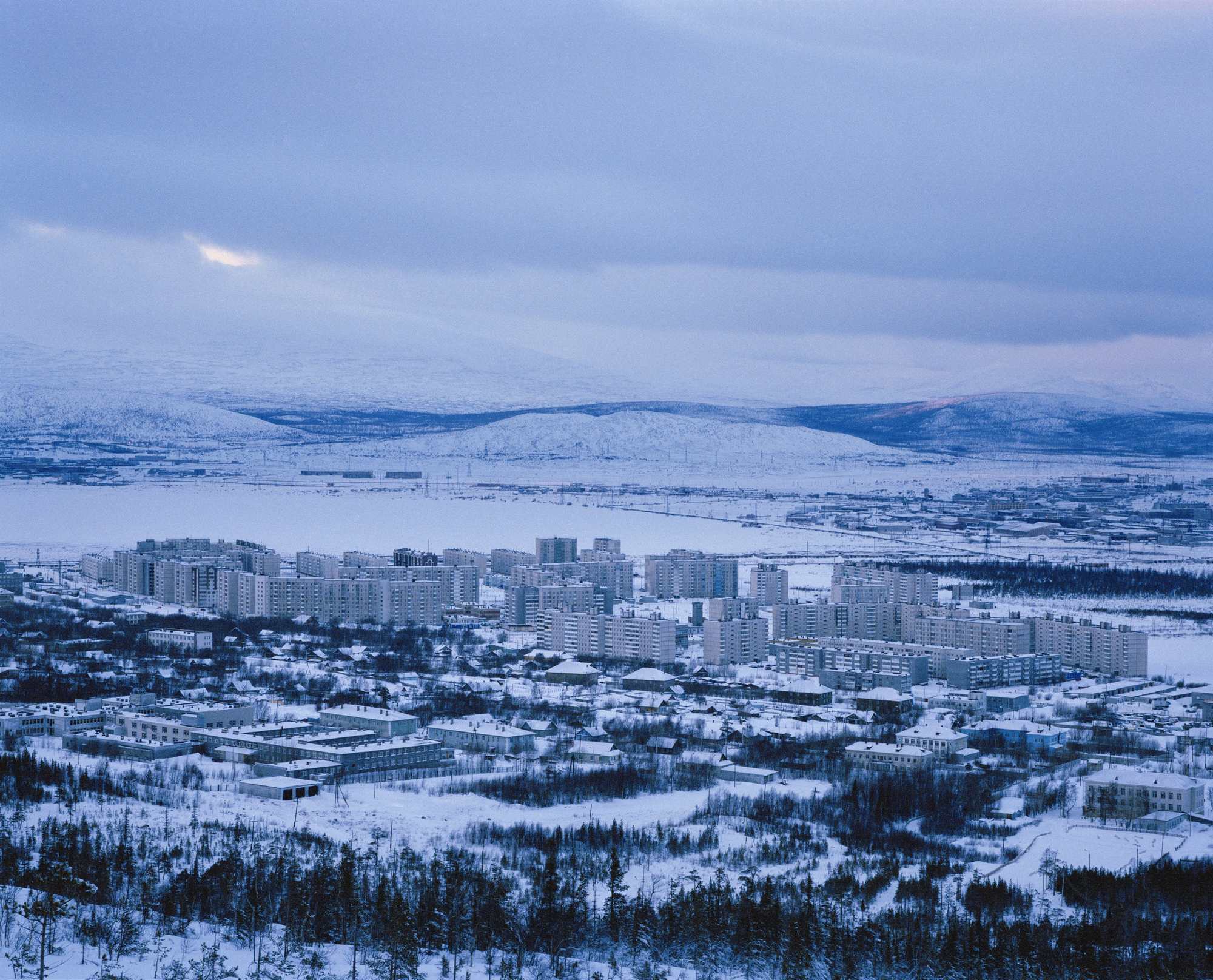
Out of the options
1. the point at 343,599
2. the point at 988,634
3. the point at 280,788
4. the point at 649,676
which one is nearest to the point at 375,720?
the point at 280,788

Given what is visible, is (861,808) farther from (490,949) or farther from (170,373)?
(170,373)

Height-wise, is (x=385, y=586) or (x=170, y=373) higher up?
(x=170, y=373)

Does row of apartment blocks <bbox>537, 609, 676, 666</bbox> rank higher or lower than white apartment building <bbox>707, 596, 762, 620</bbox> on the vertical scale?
lower

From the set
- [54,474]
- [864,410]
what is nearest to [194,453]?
[54,474]

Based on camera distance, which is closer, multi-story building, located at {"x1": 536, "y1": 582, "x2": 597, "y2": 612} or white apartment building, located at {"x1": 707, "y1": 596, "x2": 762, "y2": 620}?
white apartment building, located at {"x1": 707, "y1": 596, "x2": 762, "y2": 620}

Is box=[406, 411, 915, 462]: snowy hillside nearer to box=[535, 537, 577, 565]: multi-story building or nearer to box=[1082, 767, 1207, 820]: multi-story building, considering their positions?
box=[535, 537, 577, 565]: multi-story building

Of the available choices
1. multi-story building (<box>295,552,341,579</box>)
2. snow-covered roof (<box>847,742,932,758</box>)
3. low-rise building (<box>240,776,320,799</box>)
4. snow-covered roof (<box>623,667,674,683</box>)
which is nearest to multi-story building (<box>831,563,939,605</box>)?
snow-covered roof (<box>623,667,674,683</box>)
